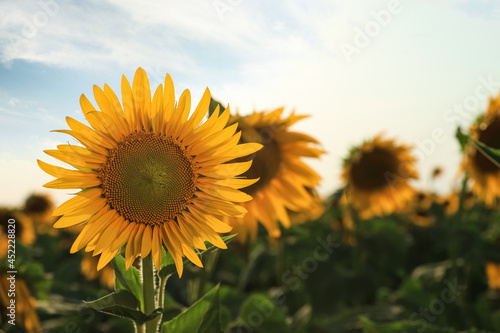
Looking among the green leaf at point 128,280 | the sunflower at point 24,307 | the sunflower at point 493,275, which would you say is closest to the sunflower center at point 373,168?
the sunflower at point 493,275

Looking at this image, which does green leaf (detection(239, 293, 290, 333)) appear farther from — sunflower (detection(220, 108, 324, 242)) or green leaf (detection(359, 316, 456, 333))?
green leaf (detection(359, 316, 456, 333))

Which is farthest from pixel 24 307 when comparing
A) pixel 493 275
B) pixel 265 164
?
pixel 493 275

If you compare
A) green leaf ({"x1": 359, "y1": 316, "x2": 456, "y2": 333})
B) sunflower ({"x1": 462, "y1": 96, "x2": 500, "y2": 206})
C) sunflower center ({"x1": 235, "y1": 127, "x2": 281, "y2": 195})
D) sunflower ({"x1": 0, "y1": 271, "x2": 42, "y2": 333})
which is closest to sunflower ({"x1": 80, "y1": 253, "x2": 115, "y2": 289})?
sunflower ({"x1": 0, "y1": 271, "x2": 42, "y2": 333})

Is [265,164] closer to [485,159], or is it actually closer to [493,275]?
[485,159]

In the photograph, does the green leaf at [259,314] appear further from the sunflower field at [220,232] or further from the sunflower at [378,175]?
the sunflower at [378,175]

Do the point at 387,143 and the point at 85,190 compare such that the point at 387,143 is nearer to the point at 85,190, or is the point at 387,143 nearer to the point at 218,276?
the point at 218,276

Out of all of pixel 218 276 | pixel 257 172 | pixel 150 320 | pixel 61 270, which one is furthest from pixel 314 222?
pixel 150 320
